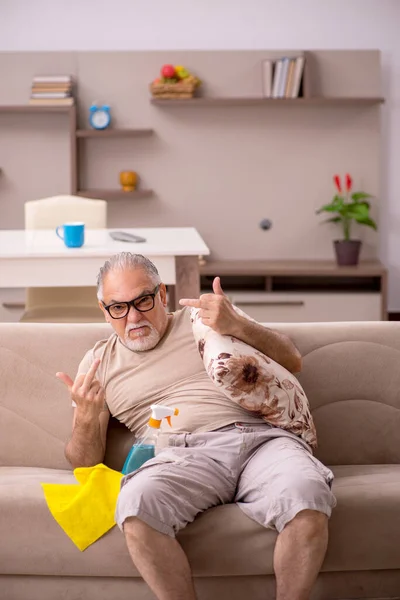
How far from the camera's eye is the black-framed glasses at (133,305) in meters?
2.50

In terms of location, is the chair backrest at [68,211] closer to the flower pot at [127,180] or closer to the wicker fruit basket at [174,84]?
the flower pot at [127,180]

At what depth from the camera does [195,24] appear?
5.99 meters

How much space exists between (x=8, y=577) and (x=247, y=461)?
684 millimetres

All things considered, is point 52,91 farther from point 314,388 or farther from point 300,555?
point 300,555

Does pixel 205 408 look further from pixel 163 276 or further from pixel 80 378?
pixel 163 276

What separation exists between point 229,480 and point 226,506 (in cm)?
7

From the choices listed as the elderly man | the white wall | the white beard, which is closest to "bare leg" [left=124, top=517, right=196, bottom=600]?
the elderly man

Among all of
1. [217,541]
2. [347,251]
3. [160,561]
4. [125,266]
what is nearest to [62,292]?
[125,266]

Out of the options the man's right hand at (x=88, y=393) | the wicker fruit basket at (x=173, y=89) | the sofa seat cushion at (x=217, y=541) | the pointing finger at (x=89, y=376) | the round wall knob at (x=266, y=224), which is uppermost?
the wicker fruit basket at (x=173, y=89)

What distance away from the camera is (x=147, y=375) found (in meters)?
2.49

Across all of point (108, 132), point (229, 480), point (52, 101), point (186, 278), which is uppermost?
point (52, 101)

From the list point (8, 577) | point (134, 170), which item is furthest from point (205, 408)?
point (134, 170)

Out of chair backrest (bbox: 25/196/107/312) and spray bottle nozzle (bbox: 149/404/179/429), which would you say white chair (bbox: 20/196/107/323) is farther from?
spray bottle nozzle (bbox: 149/404/179/429)

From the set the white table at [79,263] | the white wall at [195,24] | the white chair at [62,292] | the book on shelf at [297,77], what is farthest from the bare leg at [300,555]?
the white wall at [195,24]
